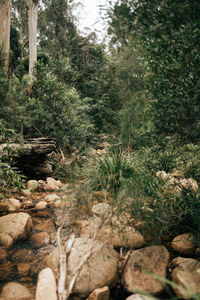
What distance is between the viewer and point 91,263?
2146 mm

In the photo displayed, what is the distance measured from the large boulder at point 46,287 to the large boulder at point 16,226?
3.86 ft

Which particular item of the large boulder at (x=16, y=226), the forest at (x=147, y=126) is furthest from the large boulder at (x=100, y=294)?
the large boulder at (x=16, y=226)

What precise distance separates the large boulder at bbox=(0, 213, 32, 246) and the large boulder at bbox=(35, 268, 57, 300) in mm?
1176

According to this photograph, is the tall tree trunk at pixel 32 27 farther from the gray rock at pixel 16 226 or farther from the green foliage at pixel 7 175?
the gray rock at pixel 16 226

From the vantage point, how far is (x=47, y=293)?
1758mm

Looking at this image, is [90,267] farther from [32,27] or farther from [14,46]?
[14,46]

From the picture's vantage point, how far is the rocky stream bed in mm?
1924

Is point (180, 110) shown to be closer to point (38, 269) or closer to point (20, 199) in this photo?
point (38, 269)

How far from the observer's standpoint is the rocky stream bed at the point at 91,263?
1924 mm

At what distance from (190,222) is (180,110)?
158 centimetres

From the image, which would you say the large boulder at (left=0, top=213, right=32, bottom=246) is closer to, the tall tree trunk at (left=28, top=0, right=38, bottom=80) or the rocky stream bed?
the rocky stream bed

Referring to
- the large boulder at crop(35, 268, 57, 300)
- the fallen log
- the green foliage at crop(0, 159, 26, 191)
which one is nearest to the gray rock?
the green foliage at crop(0, 159, 26, 191)

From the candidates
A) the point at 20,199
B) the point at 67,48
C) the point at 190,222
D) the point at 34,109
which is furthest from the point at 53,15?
the point at 190,222

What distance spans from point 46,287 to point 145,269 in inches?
38.4
